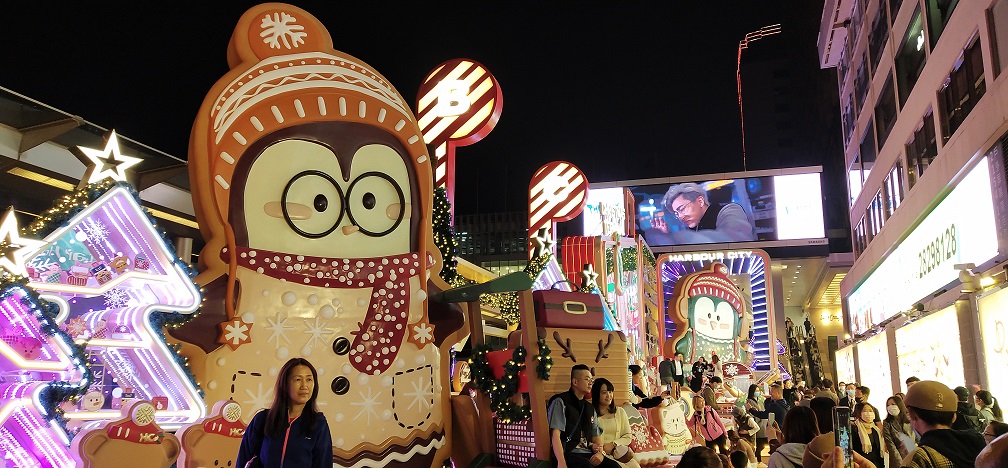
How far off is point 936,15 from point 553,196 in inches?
301

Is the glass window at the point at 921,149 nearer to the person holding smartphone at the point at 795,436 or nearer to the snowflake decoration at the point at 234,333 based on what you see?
the person holding smartphone at the point at 795,436

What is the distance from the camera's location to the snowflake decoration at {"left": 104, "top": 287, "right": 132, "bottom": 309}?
16.8 feet

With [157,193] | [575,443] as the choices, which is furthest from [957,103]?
[157,193]

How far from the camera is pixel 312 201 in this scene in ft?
20.5

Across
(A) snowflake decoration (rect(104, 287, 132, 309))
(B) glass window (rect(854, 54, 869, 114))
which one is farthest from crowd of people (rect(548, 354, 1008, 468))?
(B) glass window (rect(854, 54, 869, 114))

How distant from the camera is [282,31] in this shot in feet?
21.1

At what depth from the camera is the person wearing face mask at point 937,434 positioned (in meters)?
3.04

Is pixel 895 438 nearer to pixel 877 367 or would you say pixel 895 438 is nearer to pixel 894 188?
pixel 894 188

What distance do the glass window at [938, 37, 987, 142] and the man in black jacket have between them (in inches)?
331

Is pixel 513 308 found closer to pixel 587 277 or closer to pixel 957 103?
pixel 587 277

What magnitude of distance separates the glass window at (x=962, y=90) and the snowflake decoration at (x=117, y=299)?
10725 millimetres

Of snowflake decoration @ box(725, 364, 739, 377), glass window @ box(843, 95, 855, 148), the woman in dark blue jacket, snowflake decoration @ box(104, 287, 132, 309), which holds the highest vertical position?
glass window @ box(843, 95, 855, 148)

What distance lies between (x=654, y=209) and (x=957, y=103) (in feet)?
79.2

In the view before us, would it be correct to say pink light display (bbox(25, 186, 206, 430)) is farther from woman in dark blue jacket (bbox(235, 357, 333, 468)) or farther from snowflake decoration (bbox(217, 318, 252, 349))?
woman in dark blue jacket (bbox(235, 357, 333, 468))
